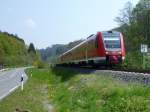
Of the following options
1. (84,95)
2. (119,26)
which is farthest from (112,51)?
(119,26)

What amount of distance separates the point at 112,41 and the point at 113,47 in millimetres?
570

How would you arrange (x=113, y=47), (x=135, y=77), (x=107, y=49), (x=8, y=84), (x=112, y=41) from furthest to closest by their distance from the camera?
1. (x=8, y=84)
2. (x=112, y=41)
3. (x=113, y=47)
4. (x=107, y=49)
5. (x=135, y=77)

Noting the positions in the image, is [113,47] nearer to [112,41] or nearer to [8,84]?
[112,41]

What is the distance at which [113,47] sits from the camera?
39188mm

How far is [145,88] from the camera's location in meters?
18.0

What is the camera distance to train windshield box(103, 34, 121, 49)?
128 feet

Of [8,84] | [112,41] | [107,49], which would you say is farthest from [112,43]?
[8,84]

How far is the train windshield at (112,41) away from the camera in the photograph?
39.0m

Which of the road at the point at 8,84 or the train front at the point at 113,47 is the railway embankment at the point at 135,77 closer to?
the road at the point at 8,84

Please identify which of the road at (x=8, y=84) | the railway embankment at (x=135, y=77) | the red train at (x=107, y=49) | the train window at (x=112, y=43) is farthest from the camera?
the train window at (x=112, y=43)

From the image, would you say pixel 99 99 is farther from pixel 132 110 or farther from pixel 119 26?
pixel 119 26

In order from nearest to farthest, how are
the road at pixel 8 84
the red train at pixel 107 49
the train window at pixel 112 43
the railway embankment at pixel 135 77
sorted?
the railway embankment at pixel 135 77 < the road at pixel 8 84 < the red train at pixel 107 49 < the train window at pixel 112 43

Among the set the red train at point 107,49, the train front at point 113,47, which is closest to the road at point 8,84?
the red train at point 107,49

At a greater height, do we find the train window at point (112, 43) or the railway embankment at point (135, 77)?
Answer: the train window at point (112, 43)
